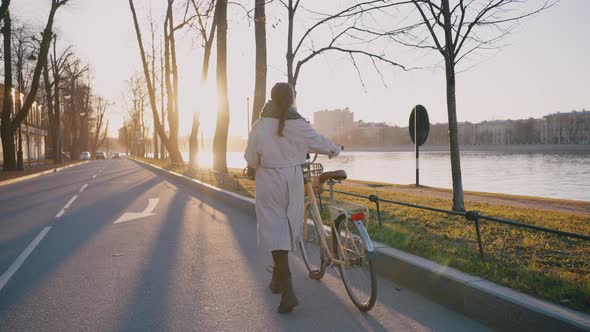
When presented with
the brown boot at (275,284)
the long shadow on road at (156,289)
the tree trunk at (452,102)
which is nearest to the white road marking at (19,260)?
the long shadow on road at (156,289)

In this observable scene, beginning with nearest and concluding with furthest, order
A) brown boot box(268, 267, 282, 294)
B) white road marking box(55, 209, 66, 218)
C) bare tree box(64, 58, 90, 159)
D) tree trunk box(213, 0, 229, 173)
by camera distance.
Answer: brown boot box(268, 267, 282, 294) < white road marking box(55, 209, 66, 218) < tree trunk box(213, 0, 229, 173) < bare tree box(64, 58, 90, 159)

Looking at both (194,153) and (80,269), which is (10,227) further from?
(194,153)

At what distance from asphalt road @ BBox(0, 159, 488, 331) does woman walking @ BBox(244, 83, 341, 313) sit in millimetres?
485

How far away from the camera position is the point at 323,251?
4445 mm

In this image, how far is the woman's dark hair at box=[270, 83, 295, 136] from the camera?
3852mm

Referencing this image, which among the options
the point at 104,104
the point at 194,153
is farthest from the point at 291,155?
the point at 104,104

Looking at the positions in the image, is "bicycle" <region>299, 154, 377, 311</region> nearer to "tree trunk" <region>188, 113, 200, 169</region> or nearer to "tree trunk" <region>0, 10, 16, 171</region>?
"tree trunk" <region>188, 113, 200, 169</region>

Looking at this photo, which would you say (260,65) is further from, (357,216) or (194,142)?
(194,142)

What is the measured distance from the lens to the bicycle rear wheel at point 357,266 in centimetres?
384

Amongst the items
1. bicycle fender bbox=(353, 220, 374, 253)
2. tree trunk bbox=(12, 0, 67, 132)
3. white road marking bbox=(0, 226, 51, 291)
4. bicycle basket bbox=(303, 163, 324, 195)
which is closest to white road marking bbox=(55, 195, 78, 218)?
white road marking bbox=(0, 226, 51, 291)

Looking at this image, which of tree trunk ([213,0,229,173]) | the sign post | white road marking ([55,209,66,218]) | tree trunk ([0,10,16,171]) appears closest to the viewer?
white road marking ([55,209,66,218])

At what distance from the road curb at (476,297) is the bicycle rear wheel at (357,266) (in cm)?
72

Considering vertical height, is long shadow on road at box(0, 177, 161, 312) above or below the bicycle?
below

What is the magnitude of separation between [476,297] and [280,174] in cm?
183
